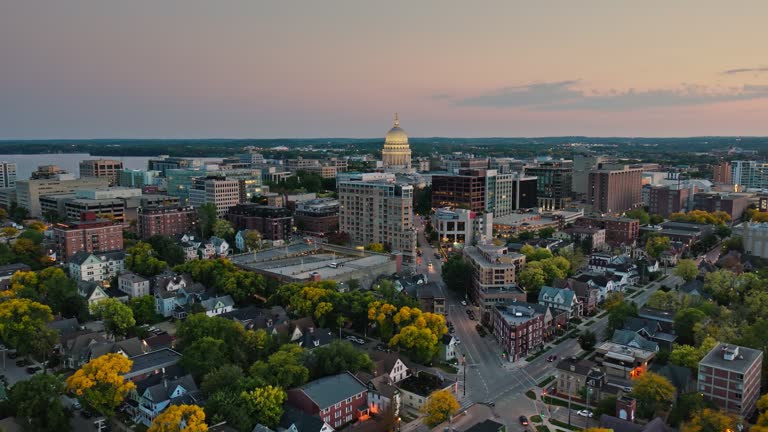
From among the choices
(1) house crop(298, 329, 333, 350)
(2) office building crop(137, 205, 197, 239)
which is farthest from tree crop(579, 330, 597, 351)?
(2) office building crop(137, 205, 197, 239)

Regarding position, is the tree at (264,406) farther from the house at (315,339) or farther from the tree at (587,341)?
the tree at (587,341)

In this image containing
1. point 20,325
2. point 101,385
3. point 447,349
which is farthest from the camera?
point 447,349

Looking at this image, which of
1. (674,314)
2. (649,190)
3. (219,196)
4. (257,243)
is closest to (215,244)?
(257,243)

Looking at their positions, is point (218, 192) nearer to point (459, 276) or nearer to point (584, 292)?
point (459, 276)

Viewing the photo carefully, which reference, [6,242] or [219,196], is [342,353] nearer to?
[6,242]

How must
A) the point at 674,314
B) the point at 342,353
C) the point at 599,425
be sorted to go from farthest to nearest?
the point at 674,314, the point at 342,353, the point at 599,425

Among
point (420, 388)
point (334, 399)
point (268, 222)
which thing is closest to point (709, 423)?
point (420, 388)

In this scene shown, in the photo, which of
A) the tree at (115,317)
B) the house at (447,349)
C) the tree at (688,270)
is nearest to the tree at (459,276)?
the house at (447,349)
